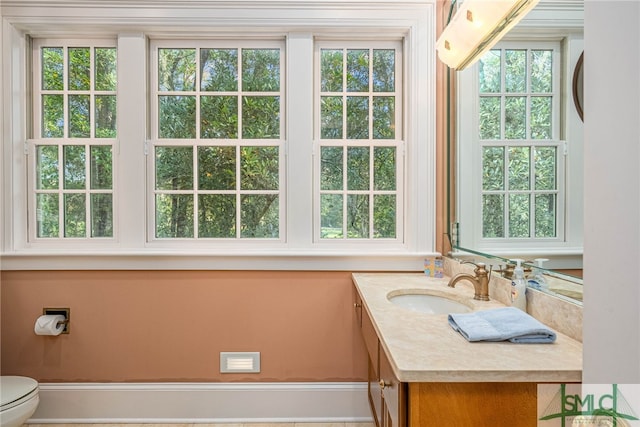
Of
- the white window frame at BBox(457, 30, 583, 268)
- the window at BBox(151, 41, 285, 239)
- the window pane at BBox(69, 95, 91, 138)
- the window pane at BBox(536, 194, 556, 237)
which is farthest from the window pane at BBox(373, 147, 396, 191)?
the window pane at BBox(69, 95, 91, 138)

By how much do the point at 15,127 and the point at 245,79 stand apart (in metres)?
1.35

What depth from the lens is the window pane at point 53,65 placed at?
2.09m

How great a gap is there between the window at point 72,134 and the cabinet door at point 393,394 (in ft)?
5.92

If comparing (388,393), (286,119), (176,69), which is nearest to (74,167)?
(176,69)

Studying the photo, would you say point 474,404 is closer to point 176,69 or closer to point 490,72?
point 490,72

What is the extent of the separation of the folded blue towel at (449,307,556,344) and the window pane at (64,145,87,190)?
2.16 meters

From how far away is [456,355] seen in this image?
0.96 meters

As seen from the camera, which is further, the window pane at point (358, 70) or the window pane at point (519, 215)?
the window pane at point (358, 70)

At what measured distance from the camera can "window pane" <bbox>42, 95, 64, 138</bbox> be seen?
2.10 m

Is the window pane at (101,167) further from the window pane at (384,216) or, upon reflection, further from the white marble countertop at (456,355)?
the white marble countertop at (456,355)

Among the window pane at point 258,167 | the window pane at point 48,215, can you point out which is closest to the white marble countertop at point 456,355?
the window pane at point 258,167

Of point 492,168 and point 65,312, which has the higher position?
point 492,168

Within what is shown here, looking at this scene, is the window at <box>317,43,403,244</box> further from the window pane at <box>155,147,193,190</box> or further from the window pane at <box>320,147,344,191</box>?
the window pane at <box>155,147,193,190</box>

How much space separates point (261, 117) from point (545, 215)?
155 cm
